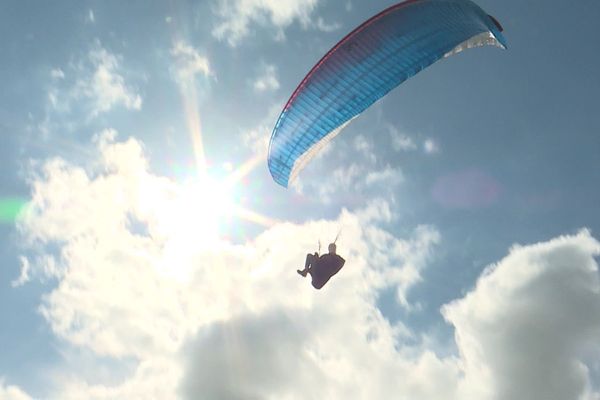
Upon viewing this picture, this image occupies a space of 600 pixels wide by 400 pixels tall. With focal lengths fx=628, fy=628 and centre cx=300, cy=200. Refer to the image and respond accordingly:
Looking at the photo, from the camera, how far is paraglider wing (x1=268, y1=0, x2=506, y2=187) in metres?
22.6

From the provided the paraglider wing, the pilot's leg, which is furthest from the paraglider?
the paraglider wing

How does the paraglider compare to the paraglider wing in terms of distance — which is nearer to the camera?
the paraglider wing

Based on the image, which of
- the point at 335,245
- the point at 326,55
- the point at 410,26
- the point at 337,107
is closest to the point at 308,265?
the point at 335,245

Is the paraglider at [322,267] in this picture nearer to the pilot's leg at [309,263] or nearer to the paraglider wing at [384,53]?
the pilot's leg at [309,263]

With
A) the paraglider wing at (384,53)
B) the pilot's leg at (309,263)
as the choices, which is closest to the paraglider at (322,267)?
the pilot's leg at (309,263)

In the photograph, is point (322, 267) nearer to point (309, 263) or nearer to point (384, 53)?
point (309, 263)

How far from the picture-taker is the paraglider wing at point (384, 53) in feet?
74.1

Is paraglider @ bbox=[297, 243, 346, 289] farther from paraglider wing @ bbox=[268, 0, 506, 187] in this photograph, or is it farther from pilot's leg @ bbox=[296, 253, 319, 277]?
paraglider wing @ bbox=[268, 0, 506, 187]

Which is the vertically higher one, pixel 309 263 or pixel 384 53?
pixel 384 53

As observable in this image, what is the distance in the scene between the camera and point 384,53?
22.9 m

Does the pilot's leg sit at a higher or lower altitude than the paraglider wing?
lower

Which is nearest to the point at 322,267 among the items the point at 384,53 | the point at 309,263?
the point at 309,263

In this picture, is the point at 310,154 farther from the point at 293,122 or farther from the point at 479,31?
the point at 479,31

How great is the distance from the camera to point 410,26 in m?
22.7
